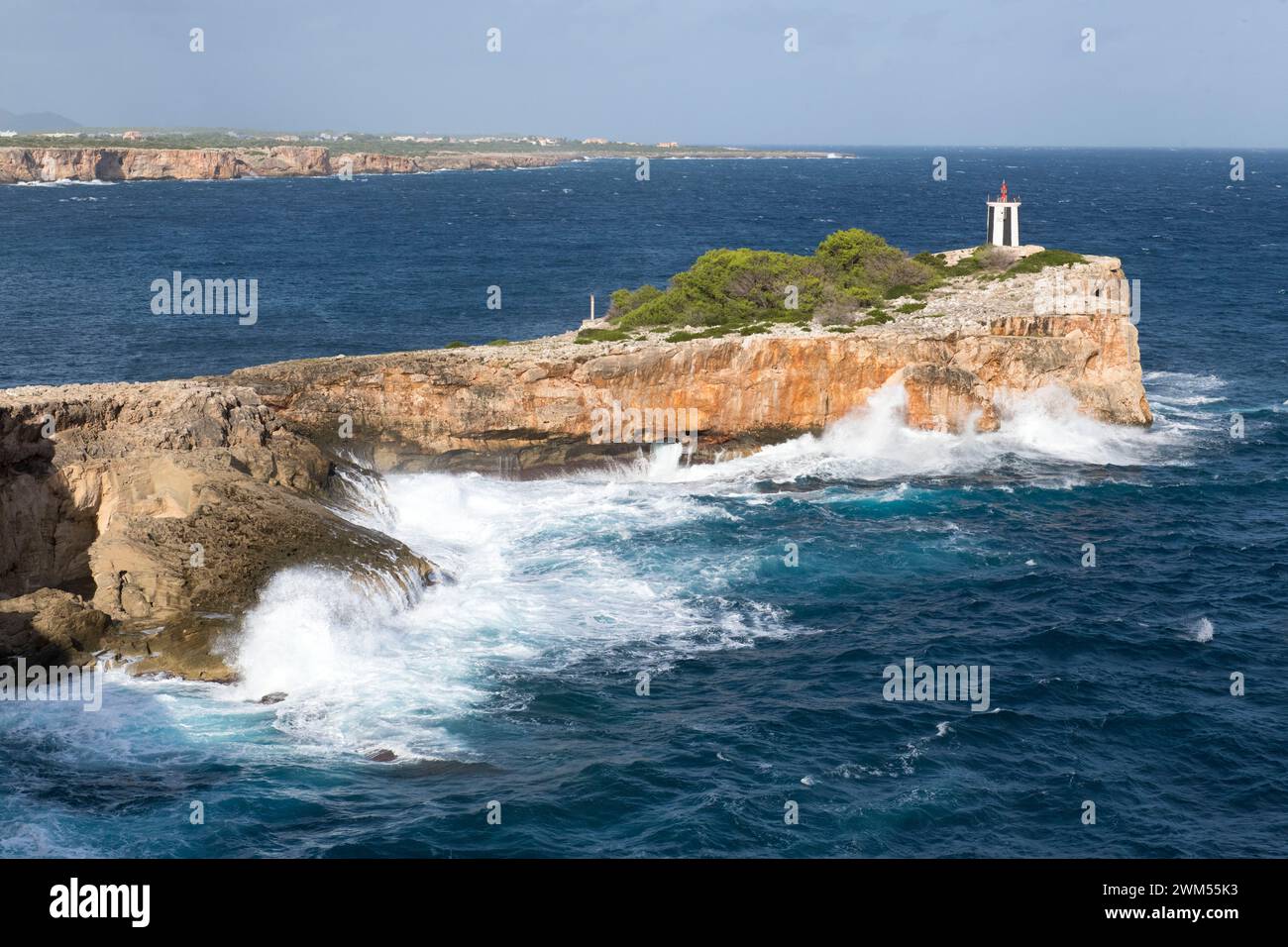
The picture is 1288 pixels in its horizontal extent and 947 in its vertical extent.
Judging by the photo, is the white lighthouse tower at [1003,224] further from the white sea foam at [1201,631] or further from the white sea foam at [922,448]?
the white sea foam at [1201,631]

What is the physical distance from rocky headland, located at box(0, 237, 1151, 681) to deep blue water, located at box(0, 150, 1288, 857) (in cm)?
139

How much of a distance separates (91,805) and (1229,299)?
84992 mm

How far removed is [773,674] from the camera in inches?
1276

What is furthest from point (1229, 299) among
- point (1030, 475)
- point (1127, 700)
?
point (1127, 700)

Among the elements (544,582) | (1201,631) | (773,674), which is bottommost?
(773,674)

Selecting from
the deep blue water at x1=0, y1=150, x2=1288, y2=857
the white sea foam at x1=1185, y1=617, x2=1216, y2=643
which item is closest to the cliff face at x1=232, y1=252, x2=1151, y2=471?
the deep blue water at x1=0, y1=150, x2=1288, y2=857

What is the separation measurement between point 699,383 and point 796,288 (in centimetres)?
1069

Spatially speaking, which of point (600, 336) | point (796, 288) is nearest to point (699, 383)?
point (600, 336)

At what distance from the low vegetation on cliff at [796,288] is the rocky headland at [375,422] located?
0.68 m

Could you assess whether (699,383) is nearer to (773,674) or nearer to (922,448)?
(922,448)

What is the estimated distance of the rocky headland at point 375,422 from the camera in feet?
110

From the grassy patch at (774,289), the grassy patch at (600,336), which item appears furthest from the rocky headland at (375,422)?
the grassy patch at (774,289)
